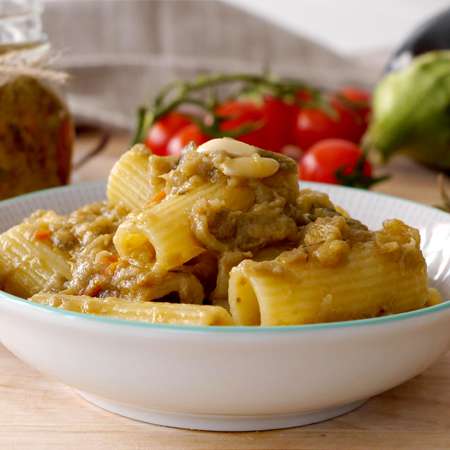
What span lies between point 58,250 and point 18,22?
1.16 metres

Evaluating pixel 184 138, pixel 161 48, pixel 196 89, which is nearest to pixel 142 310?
pixel 184 138

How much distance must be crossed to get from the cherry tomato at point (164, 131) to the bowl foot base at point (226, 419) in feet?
7.62

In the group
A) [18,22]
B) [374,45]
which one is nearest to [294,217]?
[18,22]

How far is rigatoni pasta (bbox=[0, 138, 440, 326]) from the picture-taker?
1476 mm

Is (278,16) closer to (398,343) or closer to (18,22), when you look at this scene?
(18,22)

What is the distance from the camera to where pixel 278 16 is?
255 inches

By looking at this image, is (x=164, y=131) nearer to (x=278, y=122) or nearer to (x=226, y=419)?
(x=278, y=122)

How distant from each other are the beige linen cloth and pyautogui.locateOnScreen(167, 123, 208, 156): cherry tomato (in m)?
0.66

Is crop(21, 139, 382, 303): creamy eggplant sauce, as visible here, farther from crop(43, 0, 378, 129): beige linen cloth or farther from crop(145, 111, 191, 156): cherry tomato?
crop(43, 0, 378, 129): beige linen cloth

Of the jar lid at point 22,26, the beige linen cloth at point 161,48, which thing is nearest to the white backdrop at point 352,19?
the beige linen cloth at point 161,48

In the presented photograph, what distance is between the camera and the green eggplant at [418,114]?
3.56 meters

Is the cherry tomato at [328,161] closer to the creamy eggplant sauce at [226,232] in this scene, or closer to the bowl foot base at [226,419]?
the creamy eggplant sauce at [226,232]

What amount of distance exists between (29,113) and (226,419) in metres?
1.39

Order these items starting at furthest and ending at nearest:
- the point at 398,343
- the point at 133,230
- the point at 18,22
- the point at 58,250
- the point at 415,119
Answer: the point at 415,119 < the point at 18,22 < the point at 58,250 < the point at 133,230 < the point at 398,343
